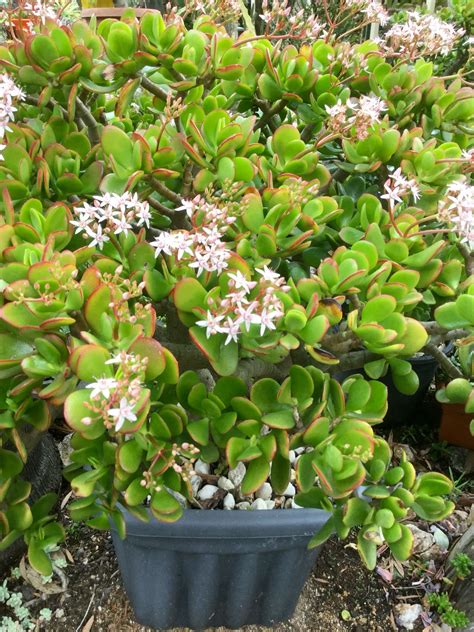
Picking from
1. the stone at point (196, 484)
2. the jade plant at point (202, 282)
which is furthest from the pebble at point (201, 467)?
the jade plant at point (202, 282)

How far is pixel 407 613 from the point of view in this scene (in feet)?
4.48

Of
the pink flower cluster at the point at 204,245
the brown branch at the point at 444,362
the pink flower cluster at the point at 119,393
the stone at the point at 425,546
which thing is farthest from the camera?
the stone at the point at 425,546

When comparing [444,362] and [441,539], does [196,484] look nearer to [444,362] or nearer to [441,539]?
[444,362]

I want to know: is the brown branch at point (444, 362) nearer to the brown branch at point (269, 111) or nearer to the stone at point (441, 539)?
the brown branch at point (269, 111)

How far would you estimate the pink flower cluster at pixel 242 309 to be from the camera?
643mm

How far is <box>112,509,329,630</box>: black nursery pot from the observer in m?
1.03

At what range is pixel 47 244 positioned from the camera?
680 mm

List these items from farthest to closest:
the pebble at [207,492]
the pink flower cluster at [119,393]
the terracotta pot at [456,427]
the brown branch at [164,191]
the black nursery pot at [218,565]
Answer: the terracotta pot at [456,427], the pebble at [207,492], the black nursery pot at [218,565], the brown branch at [164,191], the pink flower cluster at [119,393]

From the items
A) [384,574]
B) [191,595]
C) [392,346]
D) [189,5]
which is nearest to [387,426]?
[384,574]

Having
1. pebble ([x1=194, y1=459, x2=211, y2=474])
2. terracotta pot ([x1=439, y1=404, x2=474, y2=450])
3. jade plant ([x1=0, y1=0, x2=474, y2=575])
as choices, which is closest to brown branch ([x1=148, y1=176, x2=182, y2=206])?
jade plant ([x1=0, y1=0, x2=474, y2=575])

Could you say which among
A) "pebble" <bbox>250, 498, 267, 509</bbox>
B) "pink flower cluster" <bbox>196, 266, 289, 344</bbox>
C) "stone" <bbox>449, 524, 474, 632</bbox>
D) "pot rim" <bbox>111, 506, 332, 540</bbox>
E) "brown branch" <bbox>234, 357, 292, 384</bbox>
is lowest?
"stone" <bbox>449, 524, 474, 632</bbox>

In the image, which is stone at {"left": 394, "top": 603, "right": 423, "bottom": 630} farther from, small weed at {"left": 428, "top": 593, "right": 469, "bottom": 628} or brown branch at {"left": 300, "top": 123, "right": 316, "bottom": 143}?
brown branch at {"left": 300, "top": 123, "right": 316, "bottom": 143}

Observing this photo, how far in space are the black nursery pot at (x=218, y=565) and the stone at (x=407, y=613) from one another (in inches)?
10.9

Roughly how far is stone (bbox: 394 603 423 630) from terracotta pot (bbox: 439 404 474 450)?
20.8 inches
